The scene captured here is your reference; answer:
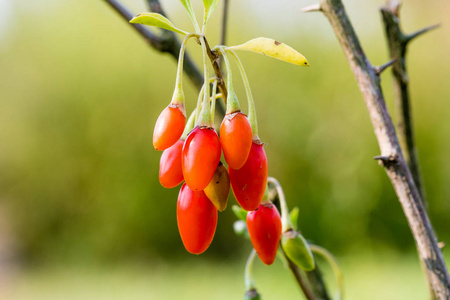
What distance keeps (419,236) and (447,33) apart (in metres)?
3.54

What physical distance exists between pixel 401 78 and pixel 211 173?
332 millimetres

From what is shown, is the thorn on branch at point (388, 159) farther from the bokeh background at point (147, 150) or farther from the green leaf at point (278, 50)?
the bokeh background at point (147, 150)

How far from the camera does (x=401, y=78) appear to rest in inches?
21.0

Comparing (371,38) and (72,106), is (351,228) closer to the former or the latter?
(371,38)

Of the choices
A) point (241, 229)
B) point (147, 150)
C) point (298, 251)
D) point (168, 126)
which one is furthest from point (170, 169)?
point (147, 150)

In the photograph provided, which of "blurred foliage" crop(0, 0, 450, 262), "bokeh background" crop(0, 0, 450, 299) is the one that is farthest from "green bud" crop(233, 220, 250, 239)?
"blurred foliage" crop(0, 0, 450, 262)

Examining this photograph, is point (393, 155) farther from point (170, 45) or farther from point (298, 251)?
point (170, 45)

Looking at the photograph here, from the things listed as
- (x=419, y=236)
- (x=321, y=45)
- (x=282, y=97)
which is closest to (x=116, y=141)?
(x=282, y=97)

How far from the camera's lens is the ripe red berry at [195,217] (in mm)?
316

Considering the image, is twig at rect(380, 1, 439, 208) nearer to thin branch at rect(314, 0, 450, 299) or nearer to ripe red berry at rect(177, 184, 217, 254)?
thin branch at rect(314, 0, 450, 299)

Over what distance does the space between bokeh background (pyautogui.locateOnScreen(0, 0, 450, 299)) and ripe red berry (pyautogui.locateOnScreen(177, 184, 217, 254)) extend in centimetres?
227

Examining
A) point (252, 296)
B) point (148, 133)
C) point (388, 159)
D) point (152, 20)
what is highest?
point (148, 133)

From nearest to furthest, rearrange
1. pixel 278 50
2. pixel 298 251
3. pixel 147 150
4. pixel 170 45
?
pixel 278 50, pixel 298 251, pixel 170 45, pixel 147 150

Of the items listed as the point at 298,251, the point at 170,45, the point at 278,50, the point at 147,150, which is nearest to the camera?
Answer: the point at 278,50
